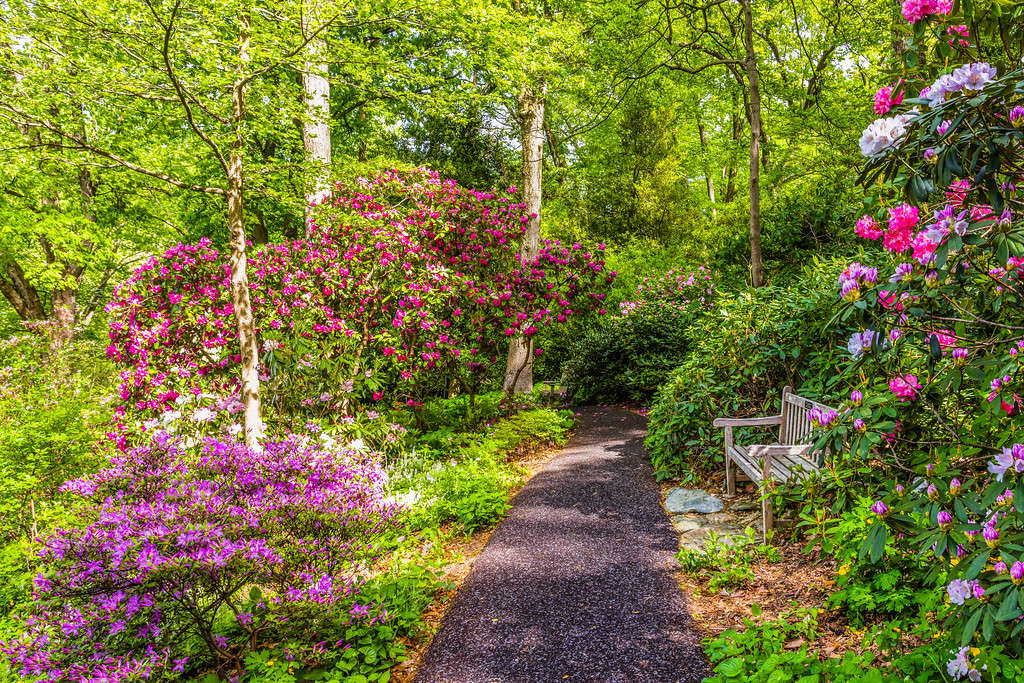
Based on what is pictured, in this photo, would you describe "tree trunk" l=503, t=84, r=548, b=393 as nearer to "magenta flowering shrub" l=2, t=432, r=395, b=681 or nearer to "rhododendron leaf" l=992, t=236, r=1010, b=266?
"magenta flowering shrub" l=2, t=432, r=395, b=681

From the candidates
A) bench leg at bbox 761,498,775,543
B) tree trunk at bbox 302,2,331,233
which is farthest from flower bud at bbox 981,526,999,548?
tree trunk at bbox 302,2,331,233

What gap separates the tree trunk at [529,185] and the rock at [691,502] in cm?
419

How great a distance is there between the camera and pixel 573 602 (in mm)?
3225

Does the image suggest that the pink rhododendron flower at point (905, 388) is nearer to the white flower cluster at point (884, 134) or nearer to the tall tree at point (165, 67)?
the white flower cluster at point (884, 134)

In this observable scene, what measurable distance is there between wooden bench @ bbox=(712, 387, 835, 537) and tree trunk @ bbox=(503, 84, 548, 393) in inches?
175

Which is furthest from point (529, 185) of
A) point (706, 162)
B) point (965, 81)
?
point (706, 162)

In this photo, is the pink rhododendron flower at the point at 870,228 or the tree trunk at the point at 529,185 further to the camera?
the tree trunk at the point at 529,185

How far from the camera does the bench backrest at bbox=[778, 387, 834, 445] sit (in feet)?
13.6

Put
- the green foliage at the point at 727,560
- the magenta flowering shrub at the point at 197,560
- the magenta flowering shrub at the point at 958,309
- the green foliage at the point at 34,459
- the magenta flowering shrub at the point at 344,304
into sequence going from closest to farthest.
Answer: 1. the magenta flowering shrub at the point at 958,309
2. the magenta flowering shrub at the point at 197,560
3. the green foliage at the point at 727,560
4. the green foliage at the point at 34,459
5. the magenta flowering shrub at the point at 344,304

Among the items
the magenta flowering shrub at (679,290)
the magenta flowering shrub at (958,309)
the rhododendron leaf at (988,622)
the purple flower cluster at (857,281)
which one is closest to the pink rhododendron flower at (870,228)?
the magenta flowering shrub at (958,309)

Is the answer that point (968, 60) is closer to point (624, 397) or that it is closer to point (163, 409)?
point (163, 409)

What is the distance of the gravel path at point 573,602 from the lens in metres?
2.64

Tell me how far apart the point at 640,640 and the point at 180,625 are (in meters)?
2.67

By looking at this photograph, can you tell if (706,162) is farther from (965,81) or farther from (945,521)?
(945,521)
